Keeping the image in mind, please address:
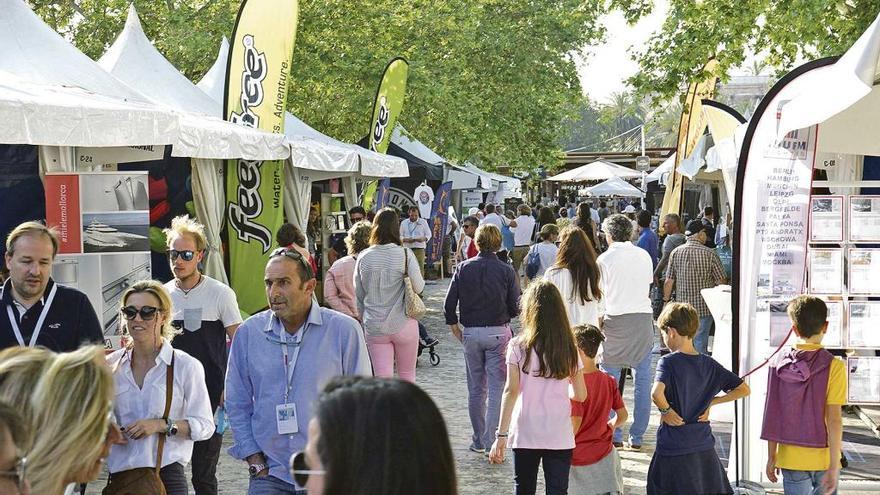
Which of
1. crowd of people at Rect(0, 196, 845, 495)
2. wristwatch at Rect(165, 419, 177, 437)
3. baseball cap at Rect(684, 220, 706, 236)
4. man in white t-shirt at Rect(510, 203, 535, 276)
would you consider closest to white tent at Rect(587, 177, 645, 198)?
man in white t-shirt at Rect(510, 203, 535, 276)

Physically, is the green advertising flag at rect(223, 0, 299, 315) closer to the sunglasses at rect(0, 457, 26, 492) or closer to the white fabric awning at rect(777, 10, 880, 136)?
the white fabric awning at rect(777, 10, 880, 136)

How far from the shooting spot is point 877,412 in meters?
10.5

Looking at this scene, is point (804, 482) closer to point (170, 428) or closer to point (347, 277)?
point (170, 428)

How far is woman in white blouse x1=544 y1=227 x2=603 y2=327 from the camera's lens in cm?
909

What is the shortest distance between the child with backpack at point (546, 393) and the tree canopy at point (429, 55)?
33.7ft

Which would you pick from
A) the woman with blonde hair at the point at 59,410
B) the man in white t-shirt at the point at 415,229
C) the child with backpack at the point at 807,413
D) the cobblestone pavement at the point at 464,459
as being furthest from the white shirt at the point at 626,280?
the man in white t-shirt at the point at 415,229

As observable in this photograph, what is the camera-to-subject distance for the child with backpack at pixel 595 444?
6.64 m

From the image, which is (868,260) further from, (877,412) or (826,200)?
(877,412)

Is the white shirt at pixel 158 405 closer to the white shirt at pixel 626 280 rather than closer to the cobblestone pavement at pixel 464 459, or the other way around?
the cobblestone pavement at pixel 464 459

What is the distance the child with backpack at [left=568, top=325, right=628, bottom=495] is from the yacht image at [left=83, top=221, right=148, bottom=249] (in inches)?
156

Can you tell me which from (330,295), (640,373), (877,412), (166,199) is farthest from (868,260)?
(166,199)

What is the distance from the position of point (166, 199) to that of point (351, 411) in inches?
545

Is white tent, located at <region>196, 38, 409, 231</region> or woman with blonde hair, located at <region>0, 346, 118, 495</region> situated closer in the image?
woman with blonde hair, located at <region>0, 346, 118, 495</region>

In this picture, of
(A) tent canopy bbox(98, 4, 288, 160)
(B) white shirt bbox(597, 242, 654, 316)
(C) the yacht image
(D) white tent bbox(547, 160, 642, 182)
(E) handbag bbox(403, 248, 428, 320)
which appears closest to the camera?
(C) the yacht image
